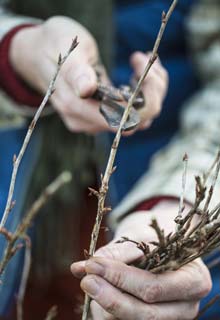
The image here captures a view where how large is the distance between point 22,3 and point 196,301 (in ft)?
2.53

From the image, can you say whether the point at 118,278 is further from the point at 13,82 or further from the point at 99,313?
the point at 13,82

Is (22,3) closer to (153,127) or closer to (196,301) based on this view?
(153,127)

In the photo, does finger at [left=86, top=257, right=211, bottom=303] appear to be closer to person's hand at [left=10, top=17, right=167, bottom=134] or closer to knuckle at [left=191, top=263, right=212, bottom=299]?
knuckle at [left=191, top=263, right=212, bottom=299]

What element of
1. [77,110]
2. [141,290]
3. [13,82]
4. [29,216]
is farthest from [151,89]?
[29,216]

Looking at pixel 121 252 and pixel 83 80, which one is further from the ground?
pixel 83 80

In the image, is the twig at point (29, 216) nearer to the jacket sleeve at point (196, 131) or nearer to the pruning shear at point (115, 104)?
the pruning shear at point (115, 104)

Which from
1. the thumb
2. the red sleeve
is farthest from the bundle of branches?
the red sleeve

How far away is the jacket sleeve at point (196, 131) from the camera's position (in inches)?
36.1

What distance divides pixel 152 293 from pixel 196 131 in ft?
1.98

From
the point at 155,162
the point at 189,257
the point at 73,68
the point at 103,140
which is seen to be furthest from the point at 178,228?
the point at 103,140

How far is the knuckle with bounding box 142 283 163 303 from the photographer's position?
589 mm

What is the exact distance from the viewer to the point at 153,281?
1.93 feet

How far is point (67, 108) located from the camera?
0.89m

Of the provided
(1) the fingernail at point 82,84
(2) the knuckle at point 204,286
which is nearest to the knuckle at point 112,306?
(2) the knuckle at point 204,286
